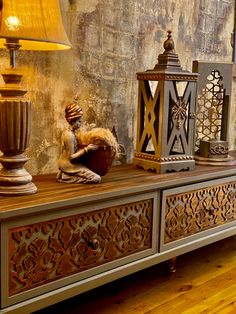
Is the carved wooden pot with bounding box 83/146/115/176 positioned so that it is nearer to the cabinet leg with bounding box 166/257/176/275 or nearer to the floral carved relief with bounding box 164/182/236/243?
the floral carved relief with bounding box 164/182/236/243

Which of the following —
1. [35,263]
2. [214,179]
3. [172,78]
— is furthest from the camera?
[214,179]

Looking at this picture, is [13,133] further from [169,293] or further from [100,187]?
[169,293]

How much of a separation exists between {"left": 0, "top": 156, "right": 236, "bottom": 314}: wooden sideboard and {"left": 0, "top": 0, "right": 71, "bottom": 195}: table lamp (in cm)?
10

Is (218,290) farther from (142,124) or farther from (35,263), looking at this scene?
(35,263)

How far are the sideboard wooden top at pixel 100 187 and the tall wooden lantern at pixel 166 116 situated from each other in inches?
2.5

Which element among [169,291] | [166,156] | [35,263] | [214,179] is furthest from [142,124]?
[35,263]

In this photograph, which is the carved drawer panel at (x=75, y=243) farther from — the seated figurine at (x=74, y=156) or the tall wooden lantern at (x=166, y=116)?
the tall wooden lantern at (x=166, y=116)

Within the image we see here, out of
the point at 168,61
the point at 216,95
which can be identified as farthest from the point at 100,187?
the point at 216,95

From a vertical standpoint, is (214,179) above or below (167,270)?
above

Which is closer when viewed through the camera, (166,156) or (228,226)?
(166,156)

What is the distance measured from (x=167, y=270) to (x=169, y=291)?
17 cm

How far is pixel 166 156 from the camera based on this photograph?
2047mm

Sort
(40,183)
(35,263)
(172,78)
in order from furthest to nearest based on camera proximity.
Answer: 1. (172,78)
2. (40,183)
3. (35,263)

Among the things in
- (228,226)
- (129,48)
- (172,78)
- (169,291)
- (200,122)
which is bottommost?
(169,291)
